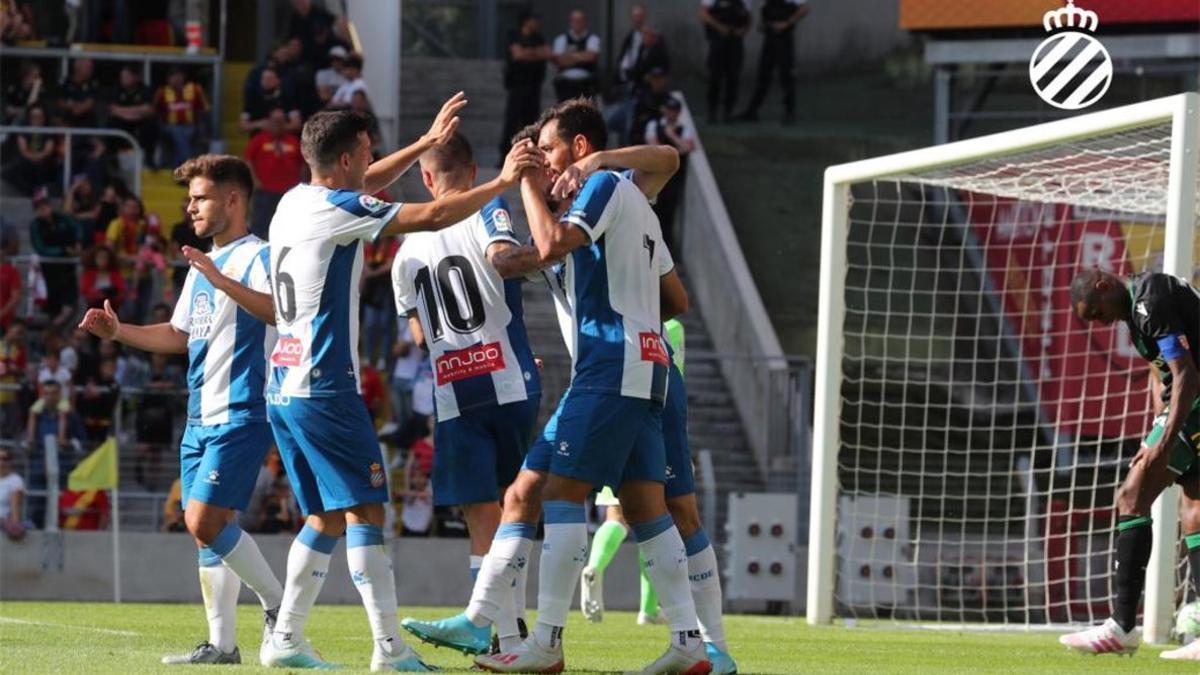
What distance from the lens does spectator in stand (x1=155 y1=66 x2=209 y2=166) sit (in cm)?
2316

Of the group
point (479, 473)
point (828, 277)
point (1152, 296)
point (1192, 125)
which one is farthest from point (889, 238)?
point (479, 473)

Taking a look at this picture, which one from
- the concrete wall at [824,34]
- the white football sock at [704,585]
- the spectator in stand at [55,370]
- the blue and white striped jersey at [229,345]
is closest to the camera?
the white football sock at [704,585]

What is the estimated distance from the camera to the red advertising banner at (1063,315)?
66.7 feet

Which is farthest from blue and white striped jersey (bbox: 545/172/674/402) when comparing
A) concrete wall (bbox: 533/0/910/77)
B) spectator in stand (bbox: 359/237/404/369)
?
concrete wall (bbox: 533/0/910/77)

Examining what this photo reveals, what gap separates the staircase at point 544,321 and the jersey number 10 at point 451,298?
34.6 feet

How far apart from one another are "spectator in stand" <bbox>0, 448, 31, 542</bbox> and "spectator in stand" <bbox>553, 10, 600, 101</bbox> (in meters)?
8.88

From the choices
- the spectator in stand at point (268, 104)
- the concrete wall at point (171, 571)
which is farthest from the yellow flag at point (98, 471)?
the spectator in stand at point (268, 104)

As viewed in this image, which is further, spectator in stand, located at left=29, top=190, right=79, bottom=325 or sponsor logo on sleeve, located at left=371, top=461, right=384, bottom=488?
spectator in stand, located at left=29, top=190, right=79, bottom=325

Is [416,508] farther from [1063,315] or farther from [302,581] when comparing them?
[302,581]

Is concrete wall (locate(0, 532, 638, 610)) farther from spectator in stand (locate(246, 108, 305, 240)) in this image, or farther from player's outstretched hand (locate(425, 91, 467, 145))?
player's outstretched hand (locate(425, 91, 467, 145))

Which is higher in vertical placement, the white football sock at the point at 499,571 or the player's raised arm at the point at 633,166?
the player's raised arm at the point at 633,166

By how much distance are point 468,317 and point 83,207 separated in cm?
1378

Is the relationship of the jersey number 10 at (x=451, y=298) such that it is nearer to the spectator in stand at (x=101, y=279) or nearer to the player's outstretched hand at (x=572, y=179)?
the player's outstretched hand at (x=572, y=179)

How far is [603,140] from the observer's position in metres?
7.95
